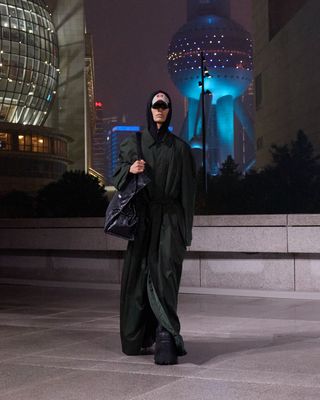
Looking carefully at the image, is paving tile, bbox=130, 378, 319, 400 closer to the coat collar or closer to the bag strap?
the bag strap

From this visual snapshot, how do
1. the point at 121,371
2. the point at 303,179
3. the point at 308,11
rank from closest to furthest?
the point at 121,371 < the point at 303,179 < the point at 308,11

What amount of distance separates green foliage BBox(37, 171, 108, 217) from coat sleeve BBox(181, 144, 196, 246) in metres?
52.7

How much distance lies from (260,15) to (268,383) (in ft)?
428

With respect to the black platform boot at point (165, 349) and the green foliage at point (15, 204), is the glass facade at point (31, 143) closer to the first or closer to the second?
the green foliage at point (15, 204)

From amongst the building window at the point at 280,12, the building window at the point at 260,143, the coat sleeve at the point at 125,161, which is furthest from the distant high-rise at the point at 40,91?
the coat sleeve at the point at 125,161

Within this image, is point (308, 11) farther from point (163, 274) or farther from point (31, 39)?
point (163, 274)

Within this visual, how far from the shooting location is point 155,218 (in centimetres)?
590

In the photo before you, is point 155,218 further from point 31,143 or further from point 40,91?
point 40,91

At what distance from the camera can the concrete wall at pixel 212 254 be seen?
1091cm

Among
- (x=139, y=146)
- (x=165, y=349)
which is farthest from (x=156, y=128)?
(x=165, y=349)

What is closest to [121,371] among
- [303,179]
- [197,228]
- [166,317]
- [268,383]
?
[166,317]

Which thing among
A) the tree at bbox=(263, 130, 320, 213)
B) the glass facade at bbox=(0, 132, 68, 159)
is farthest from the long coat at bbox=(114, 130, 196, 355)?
the glass facade at bbox=(0, 132, 68, 159)

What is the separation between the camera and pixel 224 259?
11711 millimetres

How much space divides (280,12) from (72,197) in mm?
73092
